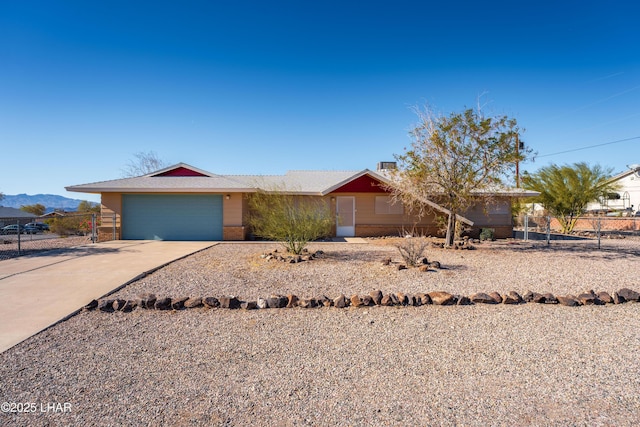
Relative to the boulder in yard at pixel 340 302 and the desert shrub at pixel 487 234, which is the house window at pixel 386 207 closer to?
the desert shrub at pixel 487 234

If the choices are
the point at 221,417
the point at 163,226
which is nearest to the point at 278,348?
the point at 221,417

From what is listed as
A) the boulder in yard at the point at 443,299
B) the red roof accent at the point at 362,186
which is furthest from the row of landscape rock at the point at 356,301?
the red roof accent at the point at 362,186

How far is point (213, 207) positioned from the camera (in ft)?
54.6

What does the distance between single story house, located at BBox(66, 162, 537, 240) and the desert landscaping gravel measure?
946 cm

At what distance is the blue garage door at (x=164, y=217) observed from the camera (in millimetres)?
16625

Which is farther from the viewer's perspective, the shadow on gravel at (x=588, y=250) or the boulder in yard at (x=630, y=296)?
the shadow on gravel at (x=588, y=250)

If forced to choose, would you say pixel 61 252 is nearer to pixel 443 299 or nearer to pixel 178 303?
pixel 178 303

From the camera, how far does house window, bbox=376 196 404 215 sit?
17.6m

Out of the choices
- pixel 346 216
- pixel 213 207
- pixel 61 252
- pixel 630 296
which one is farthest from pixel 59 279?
pixel 346 216

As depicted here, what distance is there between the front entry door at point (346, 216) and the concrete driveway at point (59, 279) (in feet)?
24.3

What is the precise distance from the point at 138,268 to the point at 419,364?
7797 millimetres

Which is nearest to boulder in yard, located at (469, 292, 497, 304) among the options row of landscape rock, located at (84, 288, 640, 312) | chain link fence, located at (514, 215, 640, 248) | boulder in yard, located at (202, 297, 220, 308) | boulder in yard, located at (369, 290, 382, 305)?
row of landscape rock, located at (84, 288, 640, 312)

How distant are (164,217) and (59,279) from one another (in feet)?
29.4

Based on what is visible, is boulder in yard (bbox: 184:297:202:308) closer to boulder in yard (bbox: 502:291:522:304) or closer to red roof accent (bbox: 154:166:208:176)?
boulder in yard (bbox: 502:291:522:304)
